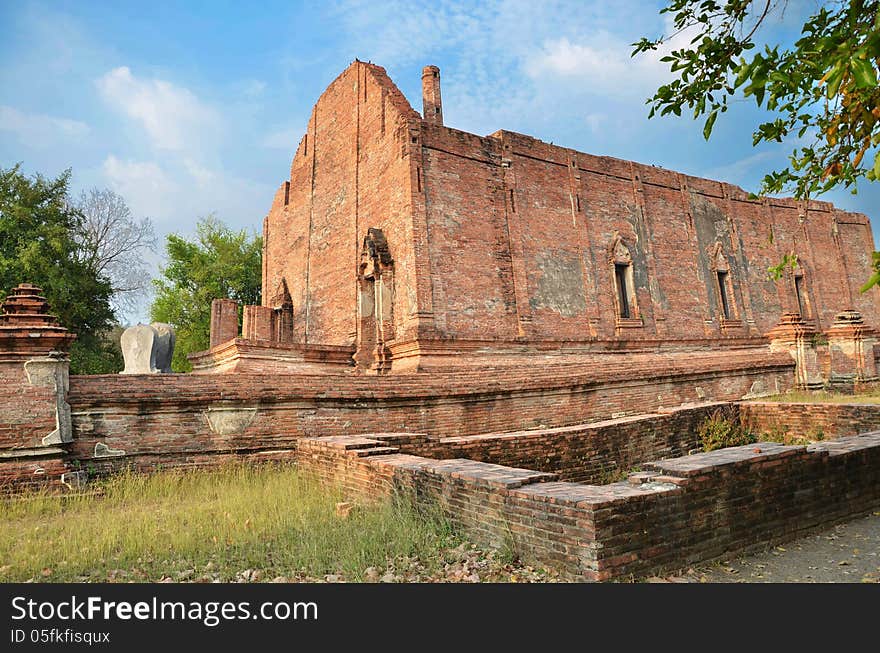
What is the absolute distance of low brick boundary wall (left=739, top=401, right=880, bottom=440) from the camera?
9.62 metres

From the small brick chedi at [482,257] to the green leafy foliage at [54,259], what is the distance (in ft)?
21.3

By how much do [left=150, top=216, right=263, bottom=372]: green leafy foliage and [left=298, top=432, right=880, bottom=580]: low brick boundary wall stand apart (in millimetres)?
27130

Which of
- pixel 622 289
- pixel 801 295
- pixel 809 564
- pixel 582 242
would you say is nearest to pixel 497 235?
pixel 582 242

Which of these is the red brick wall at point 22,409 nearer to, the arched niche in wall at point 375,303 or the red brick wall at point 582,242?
the arched niche in wall at point 375,303

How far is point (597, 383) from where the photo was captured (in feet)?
35.7

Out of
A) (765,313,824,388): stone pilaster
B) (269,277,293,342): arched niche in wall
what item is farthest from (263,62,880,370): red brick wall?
(765,313,824,388): stone pilaster

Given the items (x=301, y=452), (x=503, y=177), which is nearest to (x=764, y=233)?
(x=503, y=177)

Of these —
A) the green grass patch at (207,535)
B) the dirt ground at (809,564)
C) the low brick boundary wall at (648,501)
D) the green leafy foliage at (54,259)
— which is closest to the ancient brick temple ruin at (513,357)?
the low brick boundary wall at (648,501)

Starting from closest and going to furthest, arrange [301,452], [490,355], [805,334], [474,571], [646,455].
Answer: [474,571], [301,452], [646,455], [490,355], [805,334]

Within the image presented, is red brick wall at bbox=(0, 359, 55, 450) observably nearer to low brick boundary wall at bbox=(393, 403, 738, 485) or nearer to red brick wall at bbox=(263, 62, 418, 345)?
low brick boundary wall at bbox=(393, 403, 738, 485)

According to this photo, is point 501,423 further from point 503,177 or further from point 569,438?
point 503,177

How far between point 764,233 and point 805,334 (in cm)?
850

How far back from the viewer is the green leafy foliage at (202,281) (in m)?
30.3

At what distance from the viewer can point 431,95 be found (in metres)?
19.0
